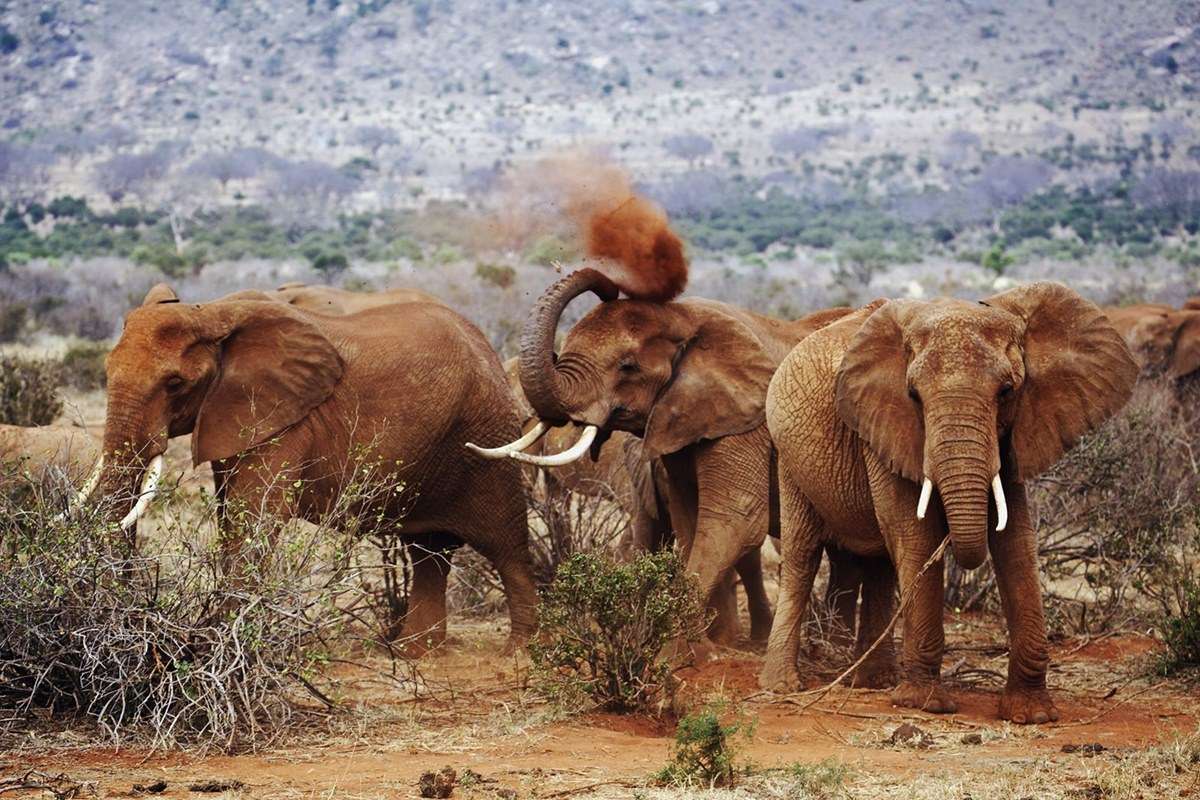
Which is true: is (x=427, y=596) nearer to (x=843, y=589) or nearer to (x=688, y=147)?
(x=843, y=589)

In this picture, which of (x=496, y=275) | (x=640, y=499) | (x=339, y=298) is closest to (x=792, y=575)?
(x=640, y=499)

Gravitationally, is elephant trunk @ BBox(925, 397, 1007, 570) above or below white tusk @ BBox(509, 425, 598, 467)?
above

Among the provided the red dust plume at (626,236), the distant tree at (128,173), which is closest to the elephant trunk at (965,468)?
the red dust plume at (626,236)

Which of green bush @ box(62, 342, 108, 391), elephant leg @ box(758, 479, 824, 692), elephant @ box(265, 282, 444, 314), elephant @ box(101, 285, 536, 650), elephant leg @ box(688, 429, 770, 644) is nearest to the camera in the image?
elephant @ box(101, 285, 536, 650)

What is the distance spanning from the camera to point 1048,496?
11.7 meters

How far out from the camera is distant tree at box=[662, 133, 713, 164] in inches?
3374

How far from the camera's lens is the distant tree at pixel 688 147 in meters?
85.7

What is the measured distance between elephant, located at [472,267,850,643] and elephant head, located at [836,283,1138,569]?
1.46 metres

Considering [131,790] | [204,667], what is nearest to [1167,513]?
[204,667]

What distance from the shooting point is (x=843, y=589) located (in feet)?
32.0

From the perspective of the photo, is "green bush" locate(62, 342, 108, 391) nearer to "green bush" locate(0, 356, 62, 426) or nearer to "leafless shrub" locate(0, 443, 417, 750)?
"green bush" locate(0, 356, 62, 426)

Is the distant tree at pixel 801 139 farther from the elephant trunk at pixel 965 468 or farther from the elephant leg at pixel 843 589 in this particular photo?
the elephant trunk at pixel 965 468

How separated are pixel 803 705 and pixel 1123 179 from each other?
71.7m

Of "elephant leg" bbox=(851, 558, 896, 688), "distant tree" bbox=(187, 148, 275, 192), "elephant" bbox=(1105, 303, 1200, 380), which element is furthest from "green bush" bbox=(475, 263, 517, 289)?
"distant tree" bbox=(187, 148, 275, 192)
